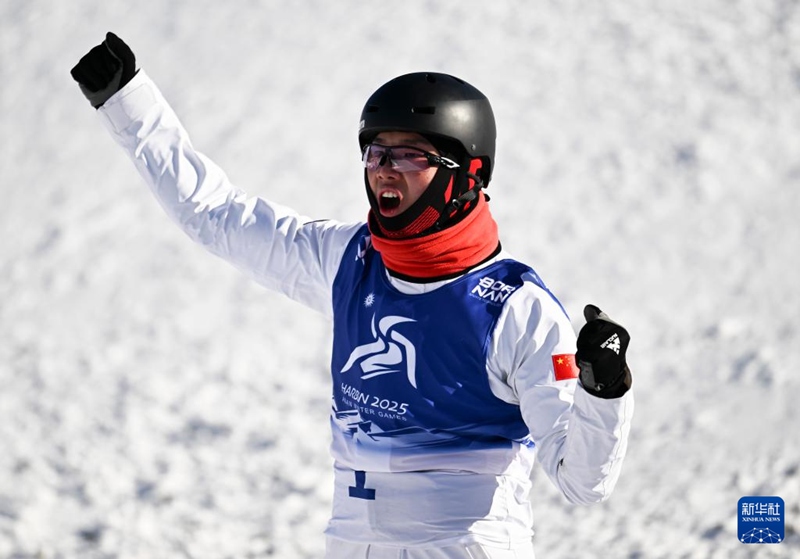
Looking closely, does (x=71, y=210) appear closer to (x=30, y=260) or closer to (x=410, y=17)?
(x=30, y=260)

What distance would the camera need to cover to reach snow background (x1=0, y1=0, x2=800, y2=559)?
226 inches

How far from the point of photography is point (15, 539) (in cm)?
538

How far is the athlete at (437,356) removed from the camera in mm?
2715

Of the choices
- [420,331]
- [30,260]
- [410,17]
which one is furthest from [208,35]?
[420,331]

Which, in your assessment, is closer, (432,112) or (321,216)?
(432,112)

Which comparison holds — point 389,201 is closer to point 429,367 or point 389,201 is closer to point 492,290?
point 492,290

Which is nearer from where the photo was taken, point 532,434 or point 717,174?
point 532,434

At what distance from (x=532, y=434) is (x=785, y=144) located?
6.43 m

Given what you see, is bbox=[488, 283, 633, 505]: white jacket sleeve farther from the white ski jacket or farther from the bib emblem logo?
the bib emblem logo

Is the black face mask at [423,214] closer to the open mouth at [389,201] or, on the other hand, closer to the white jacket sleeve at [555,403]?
the open mouth at [389,201]

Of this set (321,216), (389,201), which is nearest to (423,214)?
(389,201)

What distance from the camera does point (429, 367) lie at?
2.78 metres

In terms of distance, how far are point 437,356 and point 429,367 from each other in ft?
0.13

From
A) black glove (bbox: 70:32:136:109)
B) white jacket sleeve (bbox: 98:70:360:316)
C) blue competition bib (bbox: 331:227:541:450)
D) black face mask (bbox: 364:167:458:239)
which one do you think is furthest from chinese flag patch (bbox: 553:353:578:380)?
black glove (bbox: 70:32:136:109)
